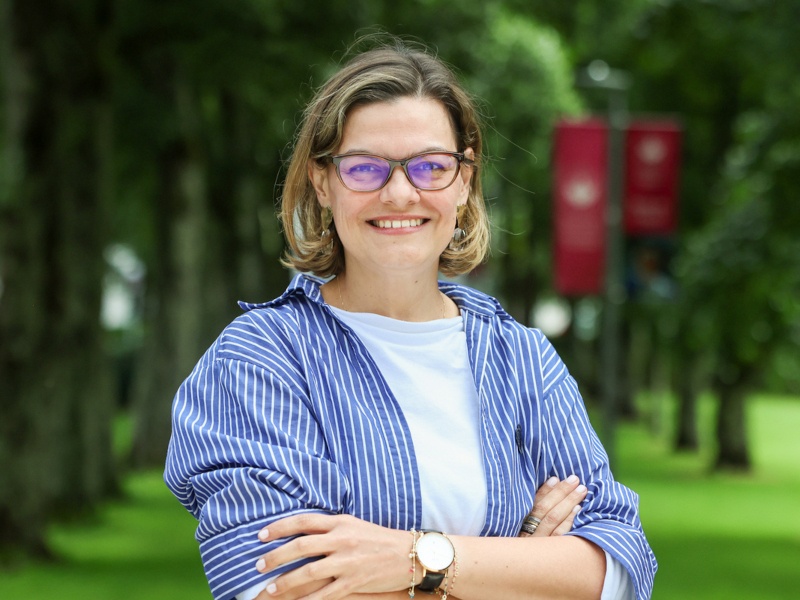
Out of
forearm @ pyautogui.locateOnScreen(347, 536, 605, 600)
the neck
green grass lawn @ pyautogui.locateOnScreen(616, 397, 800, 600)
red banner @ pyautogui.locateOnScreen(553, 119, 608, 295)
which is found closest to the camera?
forearm @ pyautogui.locateOnScreen(347, 536, 605, 600)

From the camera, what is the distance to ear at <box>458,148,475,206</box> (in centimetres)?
312

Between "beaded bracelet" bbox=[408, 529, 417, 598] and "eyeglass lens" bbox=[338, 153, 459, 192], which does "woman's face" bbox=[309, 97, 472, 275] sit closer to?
"eyeglass lens" bbox=[338, 153, 459, 192]

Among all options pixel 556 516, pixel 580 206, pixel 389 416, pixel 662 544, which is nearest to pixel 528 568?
pixel 556 516

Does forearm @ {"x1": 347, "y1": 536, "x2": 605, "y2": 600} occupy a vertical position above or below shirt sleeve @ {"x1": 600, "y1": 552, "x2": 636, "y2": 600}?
above

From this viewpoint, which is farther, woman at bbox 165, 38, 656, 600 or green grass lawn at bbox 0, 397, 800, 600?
green grass lawn at bbox 0, 397, 800, 600

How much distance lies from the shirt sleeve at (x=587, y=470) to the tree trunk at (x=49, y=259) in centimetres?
1110

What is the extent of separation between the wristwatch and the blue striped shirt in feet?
0.18

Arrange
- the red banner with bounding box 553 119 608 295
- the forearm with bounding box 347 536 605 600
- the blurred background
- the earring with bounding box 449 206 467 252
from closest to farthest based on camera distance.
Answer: the forearm with bounding box 347 536 605 600 → the earring with bounding box 449 206 467 252 → the blurred background → the red banner with bounding box 553 119 608 295

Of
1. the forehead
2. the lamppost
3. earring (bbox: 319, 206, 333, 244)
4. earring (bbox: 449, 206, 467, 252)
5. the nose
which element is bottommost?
the lamppost

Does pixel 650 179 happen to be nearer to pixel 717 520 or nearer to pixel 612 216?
pixel 612 216

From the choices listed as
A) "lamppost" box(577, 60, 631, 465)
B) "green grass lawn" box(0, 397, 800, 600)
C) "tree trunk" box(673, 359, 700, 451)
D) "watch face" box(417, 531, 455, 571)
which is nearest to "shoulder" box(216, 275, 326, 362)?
"watch face" box(417, 531, 455, 571)

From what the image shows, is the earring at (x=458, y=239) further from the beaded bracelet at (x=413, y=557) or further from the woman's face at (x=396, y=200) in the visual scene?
the beaded bracelet at (x=413, y=557)

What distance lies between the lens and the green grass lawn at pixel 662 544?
1354 cm

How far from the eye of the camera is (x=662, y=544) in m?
18.4
